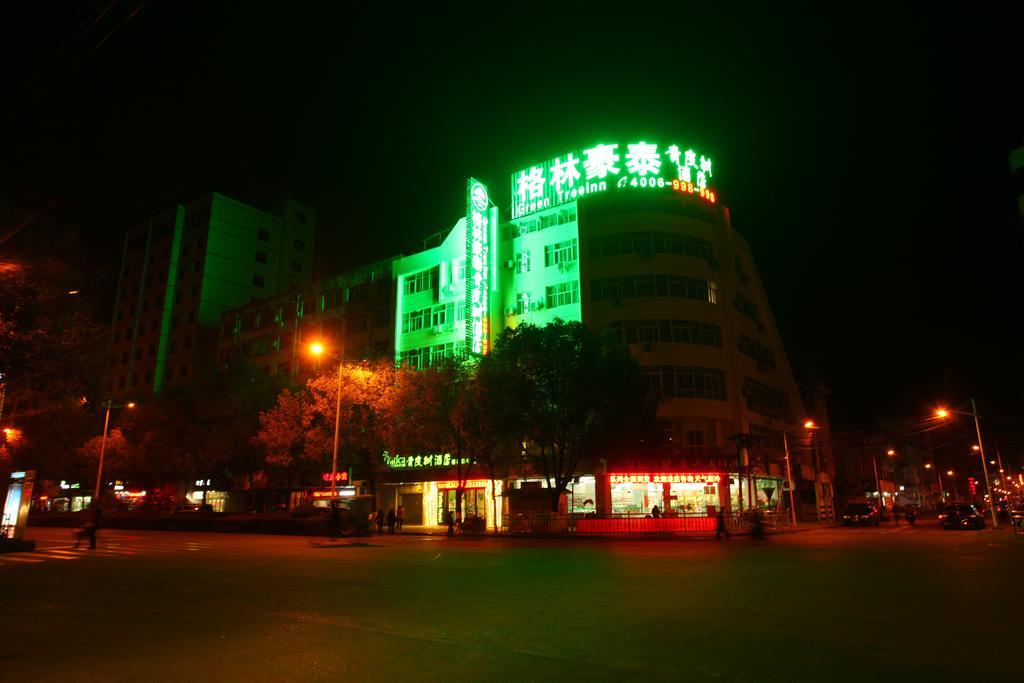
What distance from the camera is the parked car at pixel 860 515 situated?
4431 cm

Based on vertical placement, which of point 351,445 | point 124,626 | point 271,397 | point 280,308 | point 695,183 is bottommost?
point 124,626

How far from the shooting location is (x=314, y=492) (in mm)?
52750

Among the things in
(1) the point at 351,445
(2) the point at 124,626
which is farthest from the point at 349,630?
(1) the point at 351,445

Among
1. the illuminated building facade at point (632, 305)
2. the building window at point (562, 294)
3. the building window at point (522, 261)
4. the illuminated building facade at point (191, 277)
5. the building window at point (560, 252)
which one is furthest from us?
the illuminated building facade at point (191, 277)

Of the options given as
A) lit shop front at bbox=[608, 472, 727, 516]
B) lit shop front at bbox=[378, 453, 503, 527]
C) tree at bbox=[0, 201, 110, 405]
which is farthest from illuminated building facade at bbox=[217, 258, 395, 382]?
tree at bbox=[0, 201, 110, 405]

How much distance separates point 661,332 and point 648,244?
6.35m

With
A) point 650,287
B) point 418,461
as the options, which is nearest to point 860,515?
point 650,287

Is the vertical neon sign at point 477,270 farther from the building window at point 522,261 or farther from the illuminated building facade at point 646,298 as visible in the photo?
the building window at point 522,261

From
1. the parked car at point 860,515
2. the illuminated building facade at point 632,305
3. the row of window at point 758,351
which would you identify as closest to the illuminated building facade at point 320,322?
the illuminated building facade at point 632,305

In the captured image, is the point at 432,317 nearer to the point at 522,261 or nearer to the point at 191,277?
the point at 522,261

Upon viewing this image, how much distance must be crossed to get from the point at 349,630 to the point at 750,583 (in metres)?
7.89

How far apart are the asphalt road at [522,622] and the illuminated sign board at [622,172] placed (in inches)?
1388

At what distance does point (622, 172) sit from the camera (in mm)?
48188

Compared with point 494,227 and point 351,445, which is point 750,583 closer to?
point 351,445
